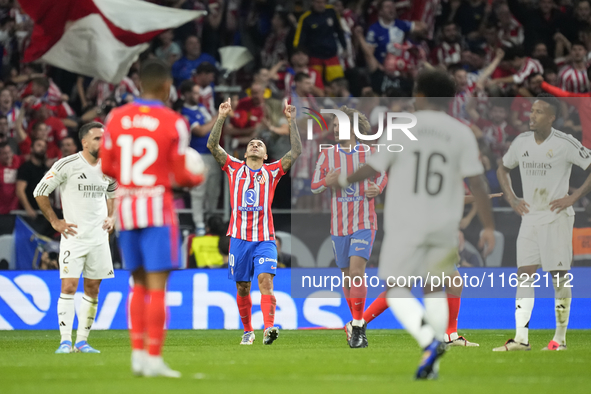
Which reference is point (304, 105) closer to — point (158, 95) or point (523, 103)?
point (523, 103)

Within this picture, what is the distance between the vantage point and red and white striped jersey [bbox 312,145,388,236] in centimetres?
1008

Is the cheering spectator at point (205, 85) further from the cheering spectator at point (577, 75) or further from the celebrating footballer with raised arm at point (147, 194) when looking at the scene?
the celebrating footballer with raised arm at point (147, 194)

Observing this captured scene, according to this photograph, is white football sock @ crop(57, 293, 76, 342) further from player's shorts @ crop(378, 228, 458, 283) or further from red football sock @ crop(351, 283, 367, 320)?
player's shorts @ crop(378, 228, 458, 283)

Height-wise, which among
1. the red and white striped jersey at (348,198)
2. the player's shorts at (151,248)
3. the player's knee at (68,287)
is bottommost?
the player's knee at (68,287)

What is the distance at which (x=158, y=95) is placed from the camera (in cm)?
622

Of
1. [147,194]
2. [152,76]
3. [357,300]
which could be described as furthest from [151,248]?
[357,300]

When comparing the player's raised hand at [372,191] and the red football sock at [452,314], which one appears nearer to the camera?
the red football sock at [452,314]

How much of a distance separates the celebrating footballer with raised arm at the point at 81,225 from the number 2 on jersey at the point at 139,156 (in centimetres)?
329

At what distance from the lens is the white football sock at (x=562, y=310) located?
896cm

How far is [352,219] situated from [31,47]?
7998 mm

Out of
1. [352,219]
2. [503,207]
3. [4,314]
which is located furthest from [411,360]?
[4,314]

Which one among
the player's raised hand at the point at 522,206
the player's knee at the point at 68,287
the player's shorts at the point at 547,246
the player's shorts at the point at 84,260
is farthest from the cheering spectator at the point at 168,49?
the player's shorts at the point at 547,246

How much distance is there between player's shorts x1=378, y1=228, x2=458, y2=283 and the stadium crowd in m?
7.58

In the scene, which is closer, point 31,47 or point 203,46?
point 31,47
